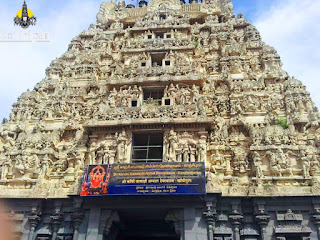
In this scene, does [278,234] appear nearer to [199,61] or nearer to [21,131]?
[199,61]

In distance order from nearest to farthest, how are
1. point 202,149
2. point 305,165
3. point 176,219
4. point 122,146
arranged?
point 176,219 < point 305,165 < point 202,149 < point 122,146

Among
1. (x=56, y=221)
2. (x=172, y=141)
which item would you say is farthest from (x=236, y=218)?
(x=56, y=221)

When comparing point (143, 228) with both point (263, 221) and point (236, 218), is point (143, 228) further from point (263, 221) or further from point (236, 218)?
point (263, 221)

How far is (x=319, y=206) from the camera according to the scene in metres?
11.9

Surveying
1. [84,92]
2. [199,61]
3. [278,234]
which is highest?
[199,61]

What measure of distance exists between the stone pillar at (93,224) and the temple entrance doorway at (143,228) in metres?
1.33

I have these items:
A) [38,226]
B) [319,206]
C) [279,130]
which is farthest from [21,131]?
[319,206]

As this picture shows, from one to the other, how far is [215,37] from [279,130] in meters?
9.44

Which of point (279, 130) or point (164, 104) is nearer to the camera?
point (279, 130)

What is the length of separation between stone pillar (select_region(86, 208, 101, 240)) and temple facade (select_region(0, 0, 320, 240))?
47mm

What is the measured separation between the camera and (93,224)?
41.1 ft

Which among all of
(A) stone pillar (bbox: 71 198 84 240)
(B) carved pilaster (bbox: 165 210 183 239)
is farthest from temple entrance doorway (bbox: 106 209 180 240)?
(A) stone pillar (bbox: 71 198 84 240)

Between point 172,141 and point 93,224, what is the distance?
17.4 ft

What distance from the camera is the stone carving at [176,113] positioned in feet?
44.9
